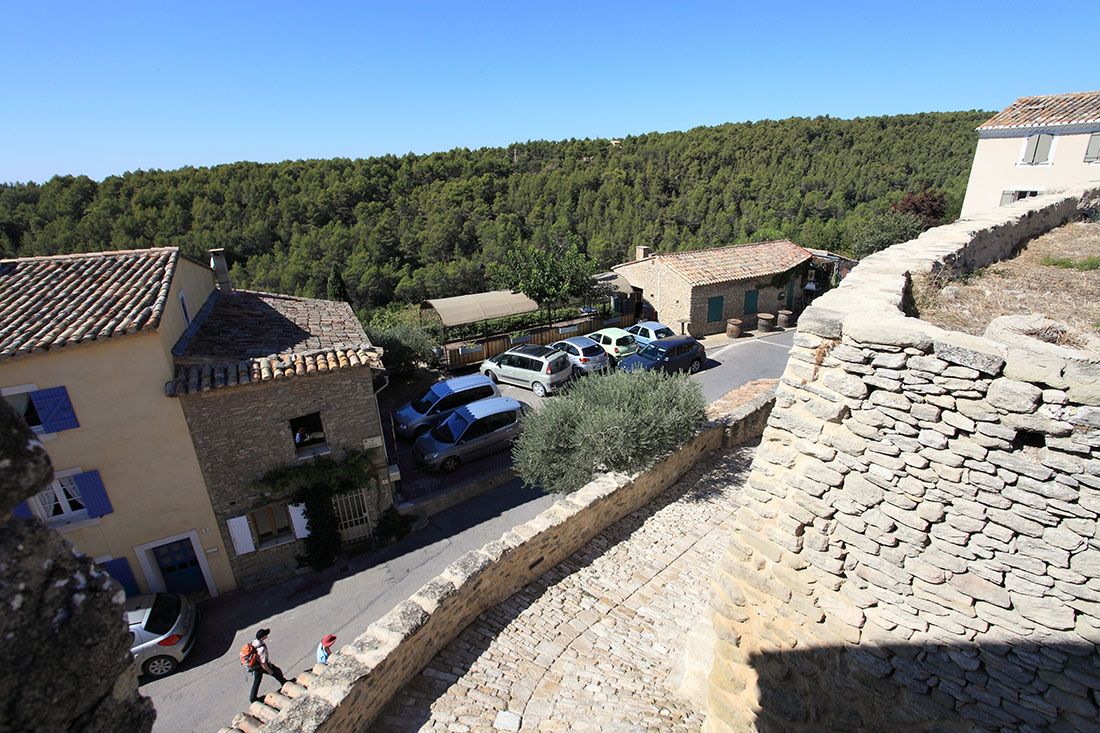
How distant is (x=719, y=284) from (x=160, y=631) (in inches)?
806

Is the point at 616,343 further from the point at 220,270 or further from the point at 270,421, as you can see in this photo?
the point at 220,270

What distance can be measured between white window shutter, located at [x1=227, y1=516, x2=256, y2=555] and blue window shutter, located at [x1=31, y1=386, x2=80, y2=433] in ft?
10.1

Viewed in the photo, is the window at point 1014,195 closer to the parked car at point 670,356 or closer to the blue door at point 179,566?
the parked car at point 670,356

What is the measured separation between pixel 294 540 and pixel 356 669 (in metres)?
6.89

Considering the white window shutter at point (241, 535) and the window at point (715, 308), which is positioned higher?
the window at point (715, 308)

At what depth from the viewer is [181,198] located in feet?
125

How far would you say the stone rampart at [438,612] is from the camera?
14.8 feet

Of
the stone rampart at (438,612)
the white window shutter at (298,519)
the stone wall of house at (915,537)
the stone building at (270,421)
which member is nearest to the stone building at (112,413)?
the stone building at (270,421)

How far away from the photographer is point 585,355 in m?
17.9

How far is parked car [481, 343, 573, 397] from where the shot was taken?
16734 mm

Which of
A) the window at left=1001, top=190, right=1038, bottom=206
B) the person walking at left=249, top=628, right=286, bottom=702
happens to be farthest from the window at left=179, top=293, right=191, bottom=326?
the window at left=1001, top=190, right=1038, bottom=206

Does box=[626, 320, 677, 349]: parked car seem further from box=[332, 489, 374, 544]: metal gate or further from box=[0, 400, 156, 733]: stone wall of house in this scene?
box=[0, 400, 156, 733]: stone wall of house

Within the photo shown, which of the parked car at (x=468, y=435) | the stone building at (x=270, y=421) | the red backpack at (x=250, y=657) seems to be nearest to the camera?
the red backpack at (x=250, y=657)

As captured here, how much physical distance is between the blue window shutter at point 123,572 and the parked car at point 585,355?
39.8 ft
